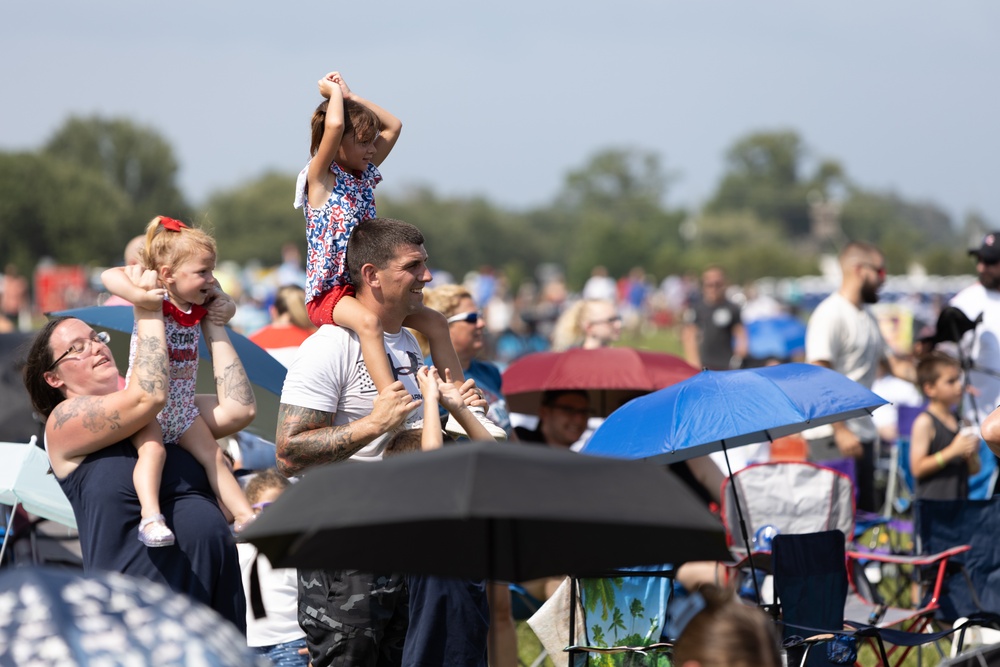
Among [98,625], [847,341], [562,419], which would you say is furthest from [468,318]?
[98,625]

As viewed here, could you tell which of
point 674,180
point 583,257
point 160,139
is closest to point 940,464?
point 583,257

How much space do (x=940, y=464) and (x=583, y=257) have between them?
8629cm

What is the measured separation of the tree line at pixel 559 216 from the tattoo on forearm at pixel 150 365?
42.7 meters

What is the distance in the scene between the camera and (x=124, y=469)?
4.14 meters

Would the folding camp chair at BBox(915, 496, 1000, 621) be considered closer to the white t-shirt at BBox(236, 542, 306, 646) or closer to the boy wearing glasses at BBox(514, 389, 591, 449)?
the boy wearing glasses at BBox(514, 389, 591, 449)

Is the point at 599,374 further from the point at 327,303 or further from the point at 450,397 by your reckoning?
the point at 450,397

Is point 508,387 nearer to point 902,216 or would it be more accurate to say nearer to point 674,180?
point 674,180

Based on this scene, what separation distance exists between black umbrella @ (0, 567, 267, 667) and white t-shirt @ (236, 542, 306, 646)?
320 centimetres

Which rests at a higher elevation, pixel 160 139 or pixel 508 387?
pixel 160 139

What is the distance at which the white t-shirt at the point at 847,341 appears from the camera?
7863 millimetres

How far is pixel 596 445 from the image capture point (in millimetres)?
5078

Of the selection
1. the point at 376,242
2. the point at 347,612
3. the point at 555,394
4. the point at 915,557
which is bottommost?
the point at 915,557

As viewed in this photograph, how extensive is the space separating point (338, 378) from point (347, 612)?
2.51 feet

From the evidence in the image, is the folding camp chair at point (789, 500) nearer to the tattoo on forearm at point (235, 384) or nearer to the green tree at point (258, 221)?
the tattoo on forearm at point (235, 384)
